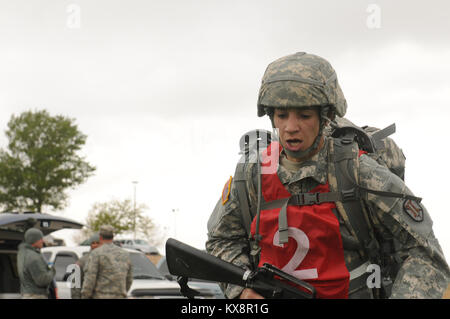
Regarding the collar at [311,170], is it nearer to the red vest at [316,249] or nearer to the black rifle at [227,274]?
the red vest at [316,249]

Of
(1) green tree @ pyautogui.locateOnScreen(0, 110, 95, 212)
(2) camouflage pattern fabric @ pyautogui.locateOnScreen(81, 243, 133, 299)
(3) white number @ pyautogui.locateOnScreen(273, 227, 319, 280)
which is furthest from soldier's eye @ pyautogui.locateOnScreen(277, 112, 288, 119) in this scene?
(1) green tree @ pyautogui.locateOnScreen(0, 110, 95, 212)

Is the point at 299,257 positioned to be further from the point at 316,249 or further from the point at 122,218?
the point at 122,218

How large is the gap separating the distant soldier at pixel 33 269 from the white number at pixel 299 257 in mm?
6508

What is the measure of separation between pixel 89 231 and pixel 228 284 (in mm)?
49656

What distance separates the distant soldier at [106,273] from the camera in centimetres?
827

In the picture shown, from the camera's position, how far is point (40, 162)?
154 feet

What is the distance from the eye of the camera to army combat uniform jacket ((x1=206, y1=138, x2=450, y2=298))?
2.50 metres

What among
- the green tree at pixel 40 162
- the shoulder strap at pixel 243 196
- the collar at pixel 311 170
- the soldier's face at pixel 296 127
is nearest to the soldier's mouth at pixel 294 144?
the soldier's face at pixel 296 127

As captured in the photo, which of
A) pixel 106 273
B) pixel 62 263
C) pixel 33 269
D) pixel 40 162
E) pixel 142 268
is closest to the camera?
pixel 106 273

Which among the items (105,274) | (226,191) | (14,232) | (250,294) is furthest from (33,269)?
(250,294)

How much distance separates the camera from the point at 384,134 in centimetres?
310

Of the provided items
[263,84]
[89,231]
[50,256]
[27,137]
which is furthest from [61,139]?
[263,84]

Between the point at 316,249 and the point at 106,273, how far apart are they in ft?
19.9
